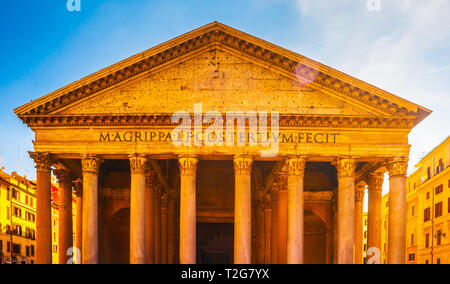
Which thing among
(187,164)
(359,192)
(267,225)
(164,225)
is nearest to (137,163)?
(187,164)

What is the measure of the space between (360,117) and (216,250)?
43.0 ft

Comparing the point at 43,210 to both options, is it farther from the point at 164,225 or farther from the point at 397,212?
the point at 397,212

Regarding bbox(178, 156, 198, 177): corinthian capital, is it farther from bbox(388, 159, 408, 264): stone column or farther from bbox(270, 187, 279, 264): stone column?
bbox(388, 159, 408, 264): stone column

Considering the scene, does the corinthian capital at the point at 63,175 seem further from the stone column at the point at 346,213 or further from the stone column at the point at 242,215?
the stone column at the point at 346,213

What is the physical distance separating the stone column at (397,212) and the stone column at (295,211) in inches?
142

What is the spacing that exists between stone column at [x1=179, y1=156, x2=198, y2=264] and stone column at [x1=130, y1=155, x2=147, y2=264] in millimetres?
1601

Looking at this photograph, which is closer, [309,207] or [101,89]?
[101,89]

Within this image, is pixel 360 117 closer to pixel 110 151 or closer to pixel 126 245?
pixel 110 151

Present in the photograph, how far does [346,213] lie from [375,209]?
364 cm

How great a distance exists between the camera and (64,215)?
21.3 meters

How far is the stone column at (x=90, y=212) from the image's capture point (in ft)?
59.4

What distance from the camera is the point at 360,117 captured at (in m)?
18.5

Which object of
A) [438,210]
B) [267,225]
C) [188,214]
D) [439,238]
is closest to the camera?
[188,214]

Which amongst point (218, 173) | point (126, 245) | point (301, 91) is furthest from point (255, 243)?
point (301, 91)
